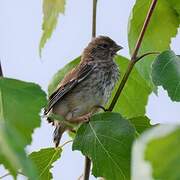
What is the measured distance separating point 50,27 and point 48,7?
115mm

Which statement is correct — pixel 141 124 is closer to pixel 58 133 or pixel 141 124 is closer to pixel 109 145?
pixel 109 145

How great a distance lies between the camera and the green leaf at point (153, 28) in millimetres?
2934

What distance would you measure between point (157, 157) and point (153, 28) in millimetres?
2417

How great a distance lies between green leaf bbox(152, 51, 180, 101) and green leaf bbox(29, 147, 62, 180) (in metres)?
0.78

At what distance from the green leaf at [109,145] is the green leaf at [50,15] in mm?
520

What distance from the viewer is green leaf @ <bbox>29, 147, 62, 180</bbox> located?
271 centimetres

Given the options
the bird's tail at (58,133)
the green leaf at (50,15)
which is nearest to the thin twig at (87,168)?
the green leaf at (50,15)

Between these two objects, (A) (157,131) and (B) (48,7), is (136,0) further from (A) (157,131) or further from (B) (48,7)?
(A) (157,131)

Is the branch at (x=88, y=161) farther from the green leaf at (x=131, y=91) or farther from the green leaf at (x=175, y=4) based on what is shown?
the green leaf at (x=131, y=91)

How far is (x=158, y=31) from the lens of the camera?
3109mm

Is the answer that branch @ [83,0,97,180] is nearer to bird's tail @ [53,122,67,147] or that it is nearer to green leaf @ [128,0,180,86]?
green leaf @ [128,0,180,86]

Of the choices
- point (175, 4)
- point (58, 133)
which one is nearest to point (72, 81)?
point (58, 133)

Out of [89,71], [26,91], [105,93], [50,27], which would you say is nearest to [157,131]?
[26,91]

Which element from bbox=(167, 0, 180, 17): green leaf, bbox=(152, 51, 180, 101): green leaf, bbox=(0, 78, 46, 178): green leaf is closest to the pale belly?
bbox=(167, 0, 180, 17): green leaf
